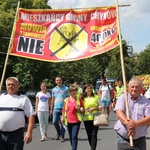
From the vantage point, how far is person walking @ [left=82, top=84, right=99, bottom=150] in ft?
28.6

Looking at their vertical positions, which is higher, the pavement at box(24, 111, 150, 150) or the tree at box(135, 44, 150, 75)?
the tree at box(135, 44, 150, 75)

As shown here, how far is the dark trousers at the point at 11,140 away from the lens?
576cm

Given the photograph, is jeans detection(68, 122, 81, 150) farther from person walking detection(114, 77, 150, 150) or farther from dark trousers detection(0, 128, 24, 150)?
person walking detection(114, 77, 150, 150)

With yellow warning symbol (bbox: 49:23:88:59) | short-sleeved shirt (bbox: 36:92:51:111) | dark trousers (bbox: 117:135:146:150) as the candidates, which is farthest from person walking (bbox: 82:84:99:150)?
dark trousers (bbox: 117:135:146:150)

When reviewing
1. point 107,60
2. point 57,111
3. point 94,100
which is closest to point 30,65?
Result: point 57,111

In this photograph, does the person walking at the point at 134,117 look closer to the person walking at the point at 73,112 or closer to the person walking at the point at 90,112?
the person walking at the point at 90,112

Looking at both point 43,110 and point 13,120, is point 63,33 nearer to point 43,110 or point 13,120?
point 13,120

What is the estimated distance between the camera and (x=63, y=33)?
727 cm

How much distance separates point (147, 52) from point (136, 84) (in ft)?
249

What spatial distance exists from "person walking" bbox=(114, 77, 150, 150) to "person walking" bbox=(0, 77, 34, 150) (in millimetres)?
1368

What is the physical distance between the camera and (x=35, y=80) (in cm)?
3578

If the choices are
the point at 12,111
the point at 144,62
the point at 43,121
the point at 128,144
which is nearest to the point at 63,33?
the point at 12,111

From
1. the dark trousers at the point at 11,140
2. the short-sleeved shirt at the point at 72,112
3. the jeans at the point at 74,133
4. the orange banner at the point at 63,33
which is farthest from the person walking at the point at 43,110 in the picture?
the dark trousers at the point at 11,140

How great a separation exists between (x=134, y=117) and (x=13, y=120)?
1753 millimetres
